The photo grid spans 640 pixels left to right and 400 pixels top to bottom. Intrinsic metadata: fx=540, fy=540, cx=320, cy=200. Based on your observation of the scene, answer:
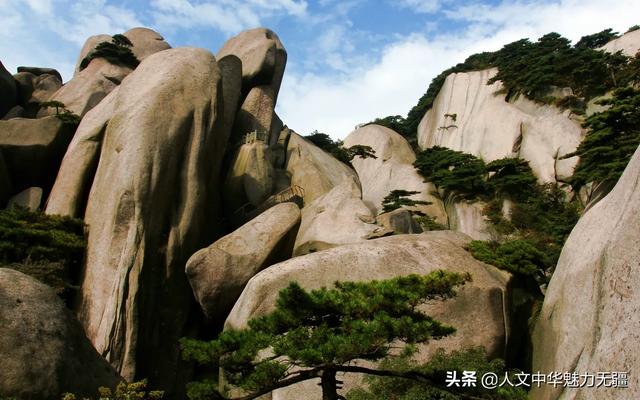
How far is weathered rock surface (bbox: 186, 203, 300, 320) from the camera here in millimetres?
13102

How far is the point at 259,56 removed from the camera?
73.0 ft

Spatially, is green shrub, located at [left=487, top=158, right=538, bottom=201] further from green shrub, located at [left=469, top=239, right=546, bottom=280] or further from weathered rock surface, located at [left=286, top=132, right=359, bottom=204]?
green shrub, located at [left=469, top=239, right=546, bottom=280]

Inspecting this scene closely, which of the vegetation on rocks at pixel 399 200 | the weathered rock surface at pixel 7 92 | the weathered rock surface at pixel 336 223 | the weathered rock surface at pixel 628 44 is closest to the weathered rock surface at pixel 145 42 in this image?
the weathered rock surface at pixel 7 92

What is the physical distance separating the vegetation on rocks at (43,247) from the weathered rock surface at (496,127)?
747 inches

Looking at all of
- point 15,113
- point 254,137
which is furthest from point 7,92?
point 254,137

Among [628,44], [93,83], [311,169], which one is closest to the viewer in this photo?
[311,169]

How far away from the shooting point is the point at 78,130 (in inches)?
656

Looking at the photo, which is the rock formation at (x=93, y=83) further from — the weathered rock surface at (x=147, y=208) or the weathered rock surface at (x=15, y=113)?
the weathered rock surface at (x=147, y=208)

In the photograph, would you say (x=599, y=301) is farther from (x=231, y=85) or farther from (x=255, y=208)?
(x=231, y=85)

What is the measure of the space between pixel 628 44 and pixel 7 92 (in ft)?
94.9

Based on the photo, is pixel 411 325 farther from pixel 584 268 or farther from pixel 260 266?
pixel 260 266

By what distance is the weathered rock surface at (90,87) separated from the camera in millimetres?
21266

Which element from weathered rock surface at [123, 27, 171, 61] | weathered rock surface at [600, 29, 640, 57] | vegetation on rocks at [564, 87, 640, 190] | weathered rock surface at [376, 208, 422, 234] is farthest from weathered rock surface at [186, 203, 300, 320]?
weathered rock surface at [600, 29, 640, 57]

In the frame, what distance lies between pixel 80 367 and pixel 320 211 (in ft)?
30.4
